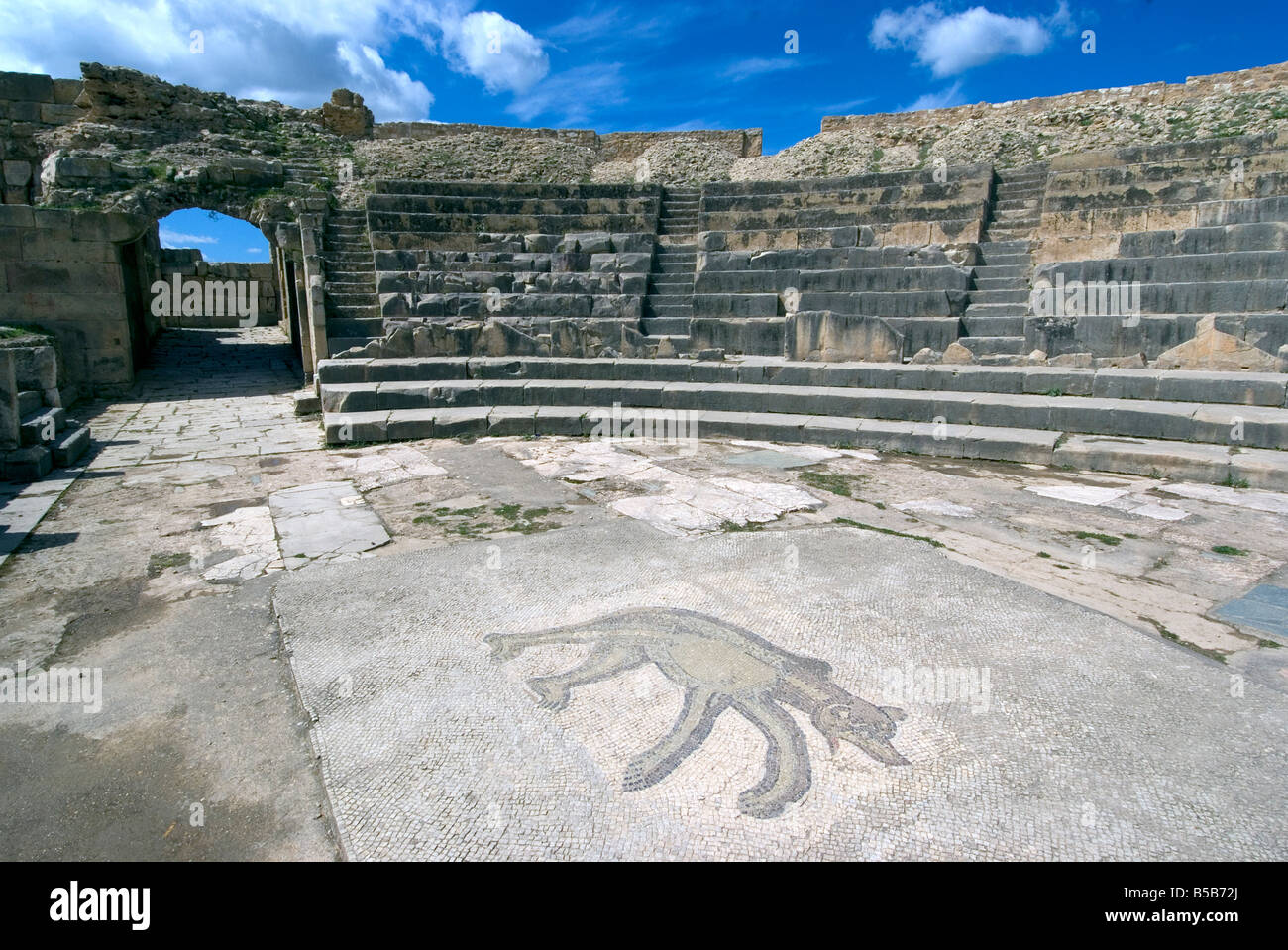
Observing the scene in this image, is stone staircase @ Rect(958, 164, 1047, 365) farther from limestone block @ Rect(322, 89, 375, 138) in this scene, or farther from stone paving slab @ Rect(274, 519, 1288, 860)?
limestone block @ Rect(322, 89, 375, 138)

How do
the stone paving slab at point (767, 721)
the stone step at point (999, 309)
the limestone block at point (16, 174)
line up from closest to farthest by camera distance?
the stone paving slab at point (767, 721) → the stone step at point (999, 309) → the limestone block at point (16, 174)

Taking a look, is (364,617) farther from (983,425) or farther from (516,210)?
(516,210)

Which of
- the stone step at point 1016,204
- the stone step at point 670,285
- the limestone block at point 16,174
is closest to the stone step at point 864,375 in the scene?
the stone step at point 670,285

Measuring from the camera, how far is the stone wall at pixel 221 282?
2294cm

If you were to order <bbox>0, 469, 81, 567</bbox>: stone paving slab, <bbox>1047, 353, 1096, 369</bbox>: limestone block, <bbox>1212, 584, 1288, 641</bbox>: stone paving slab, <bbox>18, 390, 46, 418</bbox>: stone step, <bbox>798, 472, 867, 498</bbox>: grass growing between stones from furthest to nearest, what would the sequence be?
<bbox>1047, 353, 1096, 369</bbox>: limestone block < <bbox>18, 390, 46, 418</bbox>: stone step < <bbox>798, 472, 867, 498</bbox>: grass growing between stones < <bbox>0, 469, 81, 567</bbox>: stone paving slab < <bbox>1212, 584, 1288, 641</bbox>: stone paving slab

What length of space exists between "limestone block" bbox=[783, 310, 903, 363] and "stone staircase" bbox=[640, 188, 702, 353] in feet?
5.44

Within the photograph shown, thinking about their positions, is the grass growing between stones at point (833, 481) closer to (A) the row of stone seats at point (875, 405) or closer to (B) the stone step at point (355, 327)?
(A) the row of stone seats at point (875, 405)

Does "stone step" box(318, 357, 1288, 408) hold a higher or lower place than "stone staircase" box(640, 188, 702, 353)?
lower

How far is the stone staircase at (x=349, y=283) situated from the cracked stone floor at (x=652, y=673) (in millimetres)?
4997

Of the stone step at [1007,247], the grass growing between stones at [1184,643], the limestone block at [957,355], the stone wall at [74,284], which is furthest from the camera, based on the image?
the stone wall at [74,284]

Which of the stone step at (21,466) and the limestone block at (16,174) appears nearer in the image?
the stone step at (21,466)

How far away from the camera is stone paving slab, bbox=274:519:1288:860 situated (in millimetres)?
2090

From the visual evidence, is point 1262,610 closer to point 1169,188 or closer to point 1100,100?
point 1169,188

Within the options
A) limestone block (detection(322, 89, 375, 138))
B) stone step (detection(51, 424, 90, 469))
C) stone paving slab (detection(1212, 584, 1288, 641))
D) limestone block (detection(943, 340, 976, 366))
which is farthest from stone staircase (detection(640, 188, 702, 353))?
limestone block (detection(322, 89, 375, 138))
